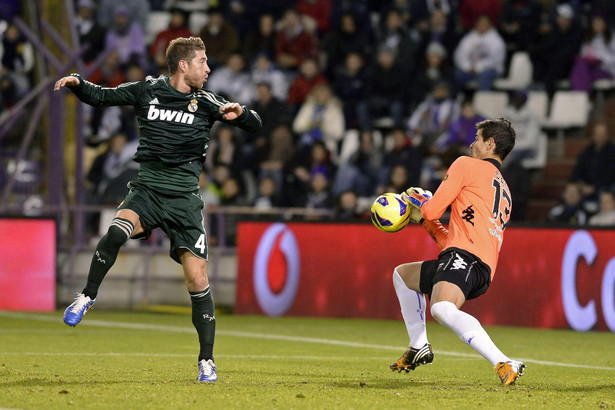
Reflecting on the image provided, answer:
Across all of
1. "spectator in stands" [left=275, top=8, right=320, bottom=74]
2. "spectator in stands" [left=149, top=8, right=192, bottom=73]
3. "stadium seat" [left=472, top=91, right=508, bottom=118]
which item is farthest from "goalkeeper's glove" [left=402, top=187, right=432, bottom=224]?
"spectator in stands" [left=149, top=8, right=192, bottom=73]

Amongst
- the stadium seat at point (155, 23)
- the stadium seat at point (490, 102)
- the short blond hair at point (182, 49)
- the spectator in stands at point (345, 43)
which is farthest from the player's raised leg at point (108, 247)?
the stadium seat at point (155, 23)

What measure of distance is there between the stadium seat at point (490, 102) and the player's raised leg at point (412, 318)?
10253 mm

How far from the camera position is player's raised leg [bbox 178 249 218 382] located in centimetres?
750

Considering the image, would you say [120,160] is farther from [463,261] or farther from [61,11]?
[463,261]

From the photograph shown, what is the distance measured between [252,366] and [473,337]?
2146 millimetres

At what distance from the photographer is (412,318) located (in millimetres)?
7984

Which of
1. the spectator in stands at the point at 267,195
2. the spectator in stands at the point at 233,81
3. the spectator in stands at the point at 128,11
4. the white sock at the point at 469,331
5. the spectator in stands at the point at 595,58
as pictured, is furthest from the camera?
the spectator in stands at the point at 128,11

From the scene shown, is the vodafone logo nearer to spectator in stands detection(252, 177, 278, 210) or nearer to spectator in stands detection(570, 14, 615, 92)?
spectator in stands detection(252, 177, 278, 210)

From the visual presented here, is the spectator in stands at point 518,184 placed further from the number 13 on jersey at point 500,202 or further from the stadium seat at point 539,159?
the number 13 on jersey at point 500,202

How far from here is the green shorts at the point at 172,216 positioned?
297 inches

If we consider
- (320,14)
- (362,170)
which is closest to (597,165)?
(362,170)

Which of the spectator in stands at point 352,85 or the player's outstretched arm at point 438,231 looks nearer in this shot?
the player's outstretched arm at point 438,231

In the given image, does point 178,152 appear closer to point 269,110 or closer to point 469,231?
point 469,231

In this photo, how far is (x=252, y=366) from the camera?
8.76 metres
